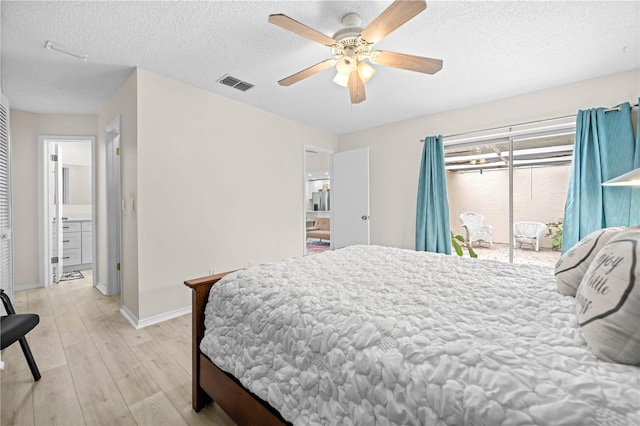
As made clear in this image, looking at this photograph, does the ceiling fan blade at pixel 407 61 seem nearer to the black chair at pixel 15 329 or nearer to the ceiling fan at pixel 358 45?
the ceiling fan at pixel 358 45

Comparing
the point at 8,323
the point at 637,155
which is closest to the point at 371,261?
the point at 8,323

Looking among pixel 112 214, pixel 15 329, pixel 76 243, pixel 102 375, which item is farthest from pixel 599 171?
pixel 76 243

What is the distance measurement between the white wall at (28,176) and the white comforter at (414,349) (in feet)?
13.1

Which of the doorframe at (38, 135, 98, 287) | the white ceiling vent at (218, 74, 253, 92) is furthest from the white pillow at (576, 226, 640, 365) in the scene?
the doorframe at (38, 135, 98, 287)

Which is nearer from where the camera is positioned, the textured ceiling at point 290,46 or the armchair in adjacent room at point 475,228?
the textured ceiling at point 290,46

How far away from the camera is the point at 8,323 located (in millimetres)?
1650

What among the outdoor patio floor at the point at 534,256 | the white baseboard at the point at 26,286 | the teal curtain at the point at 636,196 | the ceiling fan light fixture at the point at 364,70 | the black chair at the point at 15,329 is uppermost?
the ceiling fan light fixture at the point at 364,70

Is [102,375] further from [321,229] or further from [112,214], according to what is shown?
[321,229]

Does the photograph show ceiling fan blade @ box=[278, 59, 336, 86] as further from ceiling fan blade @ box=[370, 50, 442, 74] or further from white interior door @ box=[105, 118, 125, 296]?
white interior door @ box=[105, 118, 125, 296]

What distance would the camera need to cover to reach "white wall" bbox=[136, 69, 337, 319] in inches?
106

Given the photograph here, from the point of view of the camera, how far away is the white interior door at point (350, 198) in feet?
14.6

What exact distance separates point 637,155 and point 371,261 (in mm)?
2716

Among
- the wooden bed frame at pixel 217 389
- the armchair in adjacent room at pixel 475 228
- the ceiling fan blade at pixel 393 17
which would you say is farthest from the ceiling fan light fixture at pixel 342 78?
the armchair in adjacent room at pixel 475 228

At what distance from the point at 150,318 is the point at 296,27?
110 inches
